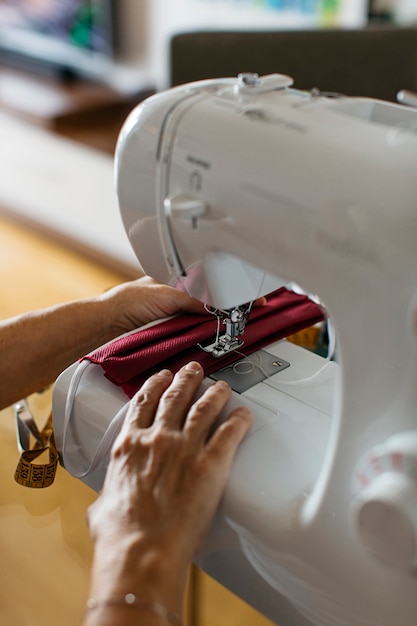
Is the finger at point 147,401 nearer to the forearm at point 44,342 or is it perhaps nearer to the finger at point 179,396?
the finger at point 179,396

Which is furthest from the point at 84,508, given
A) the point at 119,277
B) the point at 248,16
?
the point at 248,16

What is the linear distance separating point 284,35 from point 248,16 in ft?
2.60

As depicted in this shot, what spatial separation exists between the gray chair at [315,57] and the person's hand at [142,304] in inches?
34.5

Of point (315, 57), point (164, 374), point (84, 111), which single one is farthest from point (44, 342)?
point (84, 111)

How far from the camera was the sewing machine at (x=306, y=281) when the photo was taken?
25.7 inches

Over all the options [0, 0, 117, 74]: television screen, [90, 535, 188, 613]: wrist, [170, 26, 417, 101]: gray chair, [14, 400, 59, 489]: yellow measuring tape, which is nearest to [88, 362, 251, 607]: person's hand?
[90, 535, 188, 613]: wrist

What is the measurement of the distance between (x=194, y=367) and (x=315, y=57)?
1.19 m

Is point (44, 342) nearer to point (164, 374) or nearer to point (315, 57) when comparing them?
point (164, 374)

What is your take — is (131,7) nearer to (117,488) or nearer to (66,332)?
(66,332)

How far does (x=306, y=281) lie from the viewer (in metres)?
0.71

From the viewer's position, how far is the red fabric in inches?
36.6

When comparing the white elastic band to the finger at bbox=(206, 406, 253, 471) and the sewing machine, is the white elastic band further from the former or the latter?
the finger at bbox=(206, 406, 253, 471)

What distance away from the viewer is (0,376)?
104 cm

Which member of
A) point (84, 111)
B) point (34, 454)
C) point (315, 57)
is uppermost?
point (315, 57)
